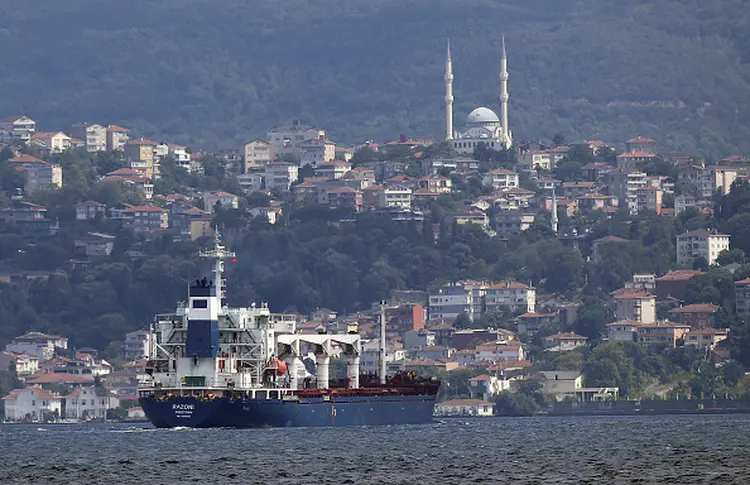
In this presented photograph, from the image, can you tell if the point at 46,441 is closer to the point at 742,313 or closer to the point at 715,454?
the point at 715,454

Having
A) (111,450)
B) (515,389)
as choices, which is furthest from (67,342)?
(111,450)

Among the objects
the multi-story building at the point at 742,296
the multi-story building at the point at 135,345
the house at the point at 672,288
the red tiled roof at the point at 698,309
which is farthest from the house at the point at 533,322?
the multi-story building at the point at 135,345

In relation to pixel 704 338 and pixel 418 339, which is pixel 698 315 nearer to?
pixel 704 338

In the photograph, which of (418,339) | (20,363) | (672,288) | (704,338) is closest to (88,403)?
(20,363)

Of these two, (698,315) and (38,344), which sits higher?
(698,315)

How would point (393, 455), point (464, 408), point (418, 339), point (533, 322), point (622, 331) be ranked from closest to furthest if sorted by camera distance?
point (393, 455), point (464, 408), point (622, 331), point (418, 339), point (533, 322)

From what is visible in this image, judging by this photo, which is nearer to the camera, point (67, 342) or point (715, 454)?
point (715, 454)

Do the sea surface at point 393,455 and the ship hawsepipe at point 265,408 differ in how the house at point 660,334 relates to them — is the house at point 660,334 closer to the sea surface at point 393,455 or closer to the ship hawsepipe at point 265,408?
the sea surface at point 393,455
